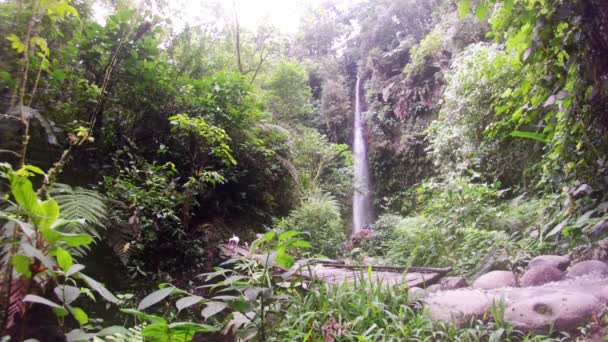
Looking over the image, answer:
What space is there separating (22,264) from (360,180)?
931 centimetres

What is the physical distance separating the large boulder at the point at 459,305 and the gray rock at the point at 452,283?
40 centimetres

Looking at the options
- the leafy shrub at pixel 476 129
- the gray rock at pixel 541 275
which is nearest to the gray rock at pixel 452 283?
the gray rock at pixel 541 275

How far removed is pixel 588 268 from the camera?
6.84 ft

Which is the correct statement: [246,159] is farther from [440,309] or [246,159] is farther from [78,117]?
[440,309]

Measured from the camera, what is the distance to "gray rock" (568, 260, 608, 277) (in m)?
1.98

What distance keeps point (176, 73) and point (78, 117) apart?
3.73ft

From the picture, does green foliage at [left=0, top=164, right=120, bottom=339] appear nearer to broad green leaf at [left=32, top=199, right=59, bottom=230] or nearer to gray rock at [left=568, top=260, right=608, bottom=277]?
broad green leaf at [left=32, top=199, right=59, bottom=230]

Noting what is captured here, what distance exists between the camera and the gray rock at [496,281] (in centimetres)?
253

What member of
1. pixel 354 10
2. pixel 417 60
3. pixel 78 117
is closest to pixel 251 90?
pixel 78 117

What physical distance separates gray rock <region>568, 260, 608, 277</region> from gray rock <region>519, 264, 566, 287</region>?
0.12 m

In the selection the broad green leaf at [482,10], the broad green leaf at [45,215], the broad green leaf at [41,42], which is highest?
the broad green leaf at [482,10]

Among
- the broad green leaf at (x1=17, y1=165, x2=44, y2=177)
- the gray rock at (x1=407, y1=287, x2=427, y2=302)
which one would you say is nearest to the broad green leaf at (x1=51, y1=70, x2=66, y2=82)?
the broad green leaf at (x1=17, y1=165, x2=44, y2=177)

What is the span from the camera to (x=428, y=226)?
4.07 metres

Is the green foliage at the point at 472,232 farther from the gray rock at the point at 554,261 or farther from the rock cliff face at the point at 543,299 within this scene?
the rock cliff face at the point at 543,299
